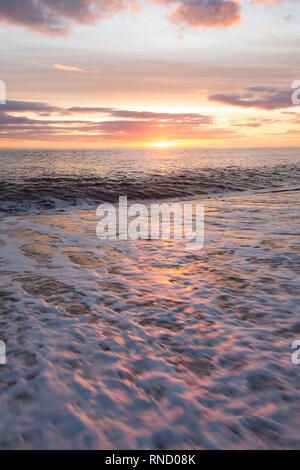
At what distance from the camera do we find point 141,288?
5.57 metres

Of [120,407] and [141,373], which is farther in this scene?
[141,373]

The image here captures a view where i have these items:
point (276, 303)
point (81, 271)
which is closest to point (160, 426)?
point (276, 303)

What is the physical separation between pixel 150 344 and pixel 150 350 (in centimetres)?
12

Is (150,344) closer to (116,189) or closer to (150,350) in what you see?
(150,350)

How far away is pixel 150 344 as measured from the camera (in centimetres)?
391

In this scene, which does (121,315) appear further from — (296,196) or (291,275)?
(296,196)

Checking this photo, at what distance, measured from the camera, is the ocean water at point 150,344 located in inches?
108

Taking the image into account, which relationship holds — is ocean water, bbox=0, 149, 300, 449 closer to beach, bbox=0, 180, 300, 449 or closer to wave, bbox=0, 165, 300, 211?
beach, bbox=0, 180, 300, 449

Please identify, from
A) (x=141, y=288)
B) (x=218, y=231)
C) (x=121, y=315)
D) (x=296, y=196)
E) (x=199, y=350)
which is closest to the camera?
(x=199, y=350)

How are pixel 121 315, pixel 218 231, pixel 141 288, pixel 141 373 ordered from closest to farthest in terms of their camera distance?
pixel 141 373 → pixel 121 315 → pixel 141 288 → pixel 218 231

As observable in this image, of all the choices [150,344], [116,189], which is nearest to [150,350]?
[150,344]

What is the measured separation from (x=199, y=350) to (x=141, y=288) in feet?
6.54

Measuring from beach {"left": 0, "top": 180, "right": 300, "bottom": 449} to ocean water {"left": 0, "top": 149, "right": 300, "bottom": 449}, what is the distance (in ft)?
0.04

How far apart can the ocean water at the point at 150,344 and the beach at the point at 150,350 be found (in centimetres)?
1
